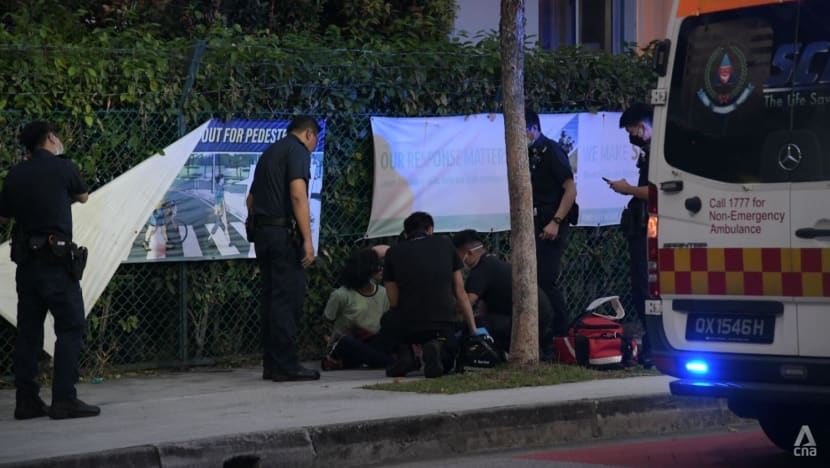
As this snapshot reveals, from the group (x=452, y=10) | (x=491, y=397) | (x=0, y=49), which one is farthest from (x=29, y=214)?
(x=452, y=10)

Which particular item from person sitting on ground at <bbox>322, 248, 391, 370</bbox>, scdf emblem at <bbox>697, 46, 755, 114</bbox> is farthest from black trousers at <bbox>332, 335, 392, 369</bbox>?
scdf emblem at <bbox>697, 46, 755, 114</bbox>

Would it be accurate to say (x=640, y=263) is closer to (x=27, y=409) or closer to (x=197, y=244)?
(x=197, y=244)

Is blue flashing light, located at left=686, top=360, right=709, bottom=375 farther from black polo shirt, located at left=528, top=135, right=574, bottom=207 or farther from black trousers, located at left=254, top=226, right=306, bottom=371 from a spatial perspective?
black polo shirt, located at left=528, top=135, right=574, bottom=207

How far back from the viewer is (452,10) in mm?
15758

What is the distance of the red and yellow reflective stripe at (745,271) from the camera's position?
6.81 meters

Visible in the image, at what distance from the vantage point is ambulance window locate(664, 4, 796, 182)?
7.04 meters

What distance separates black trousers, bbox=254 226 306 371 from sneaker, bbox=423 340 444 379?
97 cm

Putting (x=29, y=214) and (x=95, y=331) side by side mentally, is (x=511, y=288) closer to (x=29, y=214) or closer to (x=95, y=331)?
(x=95, y=331)

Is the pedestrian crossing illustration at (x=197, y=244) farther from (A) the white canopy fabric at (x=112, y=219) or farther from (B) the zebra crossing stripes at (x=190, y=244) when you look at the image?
(A) the white canopy fabric at (x=112, y=219)

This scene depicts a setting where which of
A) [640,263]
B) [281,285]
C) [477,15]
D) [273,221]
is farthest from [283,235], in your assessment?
[477,15]

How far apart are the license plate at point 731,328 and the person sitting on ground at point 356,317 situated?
4.08 m

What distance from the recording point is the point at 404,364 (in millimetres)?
10422

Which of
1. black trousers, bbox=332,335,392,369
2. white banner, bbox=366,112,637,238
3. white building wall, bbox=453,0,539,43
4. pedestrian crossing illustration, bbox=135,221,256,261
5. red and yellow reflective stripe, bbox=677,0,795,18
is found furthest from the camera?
white building wall, bbox=453,0,539,43

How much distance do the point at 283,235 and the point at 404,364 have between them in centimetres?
132
